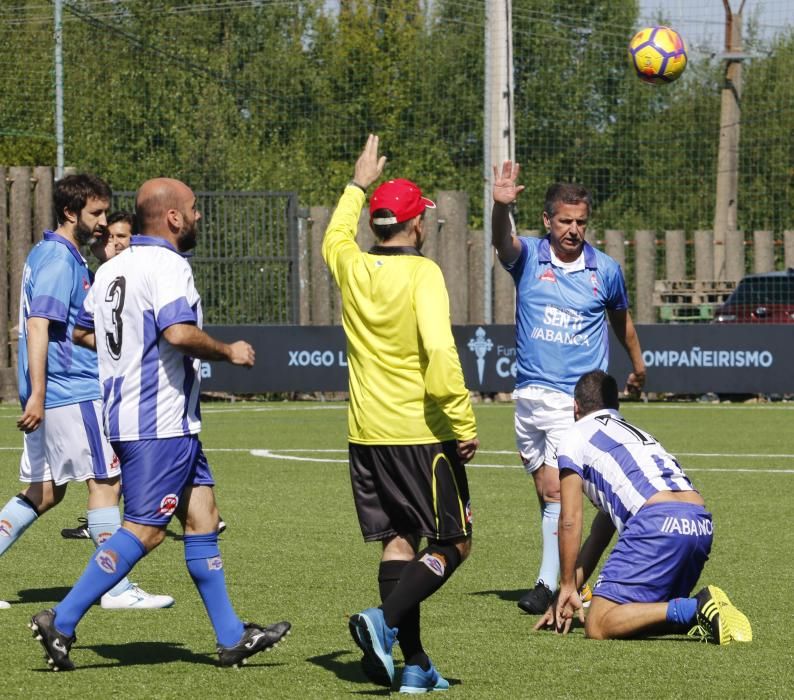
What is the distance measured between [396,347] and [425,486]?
56cm

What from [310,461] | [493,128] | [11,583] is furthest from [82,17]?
[11,583]

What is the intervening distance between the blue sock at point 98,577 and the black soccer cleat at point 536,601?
2.33 metres

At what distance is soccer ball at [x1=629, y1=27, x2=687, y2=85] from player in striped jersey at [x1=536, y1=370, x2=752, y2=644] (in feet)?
32.3

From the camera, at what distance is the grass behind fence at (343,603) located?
5.95m

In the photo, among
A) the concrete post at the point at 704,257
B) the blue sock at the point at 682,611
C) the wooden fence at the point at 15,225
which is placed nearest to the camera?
the blue sock at the point at 682,611

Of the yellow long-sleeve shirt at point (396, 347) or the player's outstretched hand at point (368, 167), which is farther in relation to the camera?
the player's outstretched hand at point (368, 167)

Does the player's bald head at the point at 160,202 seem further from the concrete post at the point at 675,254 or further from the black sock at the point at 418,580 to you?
the concrete post at the point at 675,254

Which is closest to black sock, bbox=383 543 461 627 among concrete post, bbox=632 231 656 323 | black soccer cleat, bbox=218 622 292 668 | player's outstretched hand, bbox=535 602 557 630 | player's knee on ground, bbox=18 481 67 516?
black soccer cleat, bbox=218 622 292 668

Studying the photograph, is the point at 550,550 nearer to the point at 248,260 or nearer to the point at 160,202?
the point at 160,202

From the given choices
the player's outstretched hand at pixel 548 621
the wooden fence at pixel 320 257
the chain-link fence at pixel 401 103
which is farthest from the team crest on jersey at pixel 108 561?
the chain-link fence at pixel 401 103

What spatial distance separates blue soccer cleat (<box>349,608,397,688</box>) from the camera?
18.4ft

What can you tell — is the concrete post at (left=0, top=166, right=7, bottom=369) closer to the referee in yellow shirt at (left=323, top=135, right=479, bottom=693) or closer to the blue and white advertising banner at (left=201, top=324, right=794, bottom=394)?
the blue and white advertising banner at (left=201, top=324, right=794, bottom=394)

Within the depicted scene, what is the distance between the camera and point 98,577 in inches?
238

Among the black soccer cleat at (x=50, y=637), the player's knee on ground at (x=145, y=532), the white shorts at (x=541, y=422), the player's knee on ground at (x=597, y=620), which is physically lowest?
the player's knee on ground at (x=597, y=620)
